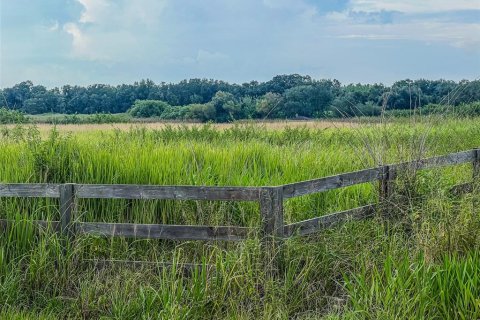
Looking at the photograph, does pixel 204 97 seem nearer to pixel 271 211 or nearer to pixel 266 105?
pixel 266 105

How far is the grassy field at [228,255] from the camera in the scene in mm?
5340

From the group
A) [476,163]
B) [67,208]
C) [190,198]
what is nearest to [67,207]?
[67,208]

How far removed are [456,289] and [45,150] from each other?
256 inches

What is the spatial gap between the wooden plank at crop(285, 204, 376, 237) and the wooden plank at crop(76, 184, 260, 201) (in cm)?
64

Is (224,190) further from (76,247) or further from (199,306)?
(76,247)

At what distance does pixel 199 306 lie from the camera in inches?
223

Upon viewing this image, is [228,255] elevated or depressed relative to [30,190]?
depressed

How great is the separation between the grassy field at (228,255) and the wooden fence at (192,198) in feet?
0.55

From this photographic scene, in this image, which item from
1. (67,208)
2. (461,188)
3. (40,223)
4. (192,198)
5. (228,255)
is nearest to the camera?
(228,255)

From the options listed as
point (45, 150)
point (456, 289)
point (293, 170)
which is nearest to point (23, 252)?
point (45, 150)

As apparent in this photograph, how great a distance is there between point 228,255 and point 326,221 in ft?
5.85

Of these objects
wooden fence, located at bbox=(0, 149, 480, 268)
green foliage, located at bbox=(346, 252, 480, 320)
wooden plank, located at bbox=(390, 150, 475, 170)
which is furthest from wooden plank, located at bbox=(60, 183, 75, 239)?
wooden plank, located at bbox=(390, 150, 475, 170)

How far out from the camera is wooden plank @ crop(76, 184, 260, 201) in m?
6.43

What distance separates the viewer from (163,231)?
267 inches
